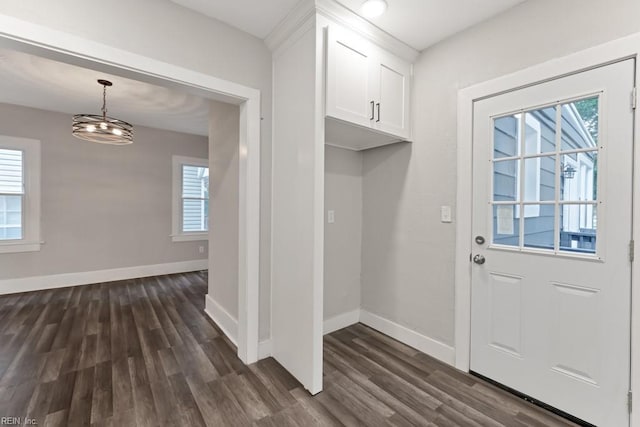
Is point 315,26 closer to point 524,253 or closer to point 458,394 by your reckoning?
point 524,253

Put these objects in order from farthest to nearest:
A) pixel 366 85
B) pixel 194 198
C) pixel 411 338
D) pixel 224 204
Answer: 1. pixel 194 198
2. pixel 224 204
3. pixel 411 338
4. pixel 366 85

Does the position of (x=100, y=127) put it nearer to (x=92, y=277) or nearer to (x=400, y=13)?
(x=92, y=277)

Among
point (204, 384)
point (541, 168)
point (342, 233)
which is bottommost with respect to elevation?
point (204, 384)

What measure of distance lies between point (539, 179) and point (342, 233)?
5.45 feet

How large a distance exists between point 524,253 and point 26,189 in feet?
19.6

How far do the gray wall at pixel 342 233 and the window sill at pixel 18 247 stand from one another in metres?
4.39

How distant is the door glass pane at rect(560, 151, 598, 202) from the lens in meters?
1.60

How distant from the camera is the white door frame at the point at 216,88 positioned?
148 centimetres

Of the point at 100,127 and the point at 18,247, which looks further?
the point at 18,247

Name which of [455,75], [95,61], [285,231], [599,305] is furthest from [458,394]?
[95,61]

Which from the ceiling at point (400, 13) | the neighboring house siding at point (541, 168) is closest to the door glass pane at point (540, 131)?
the neighboring house siding at point (541, 168)

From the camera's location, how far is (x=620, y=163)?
1.51 m

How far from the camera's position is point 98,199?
4.55 m

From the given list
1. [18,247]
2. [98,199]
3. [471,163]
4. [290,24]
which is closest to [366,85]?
[290,24]
